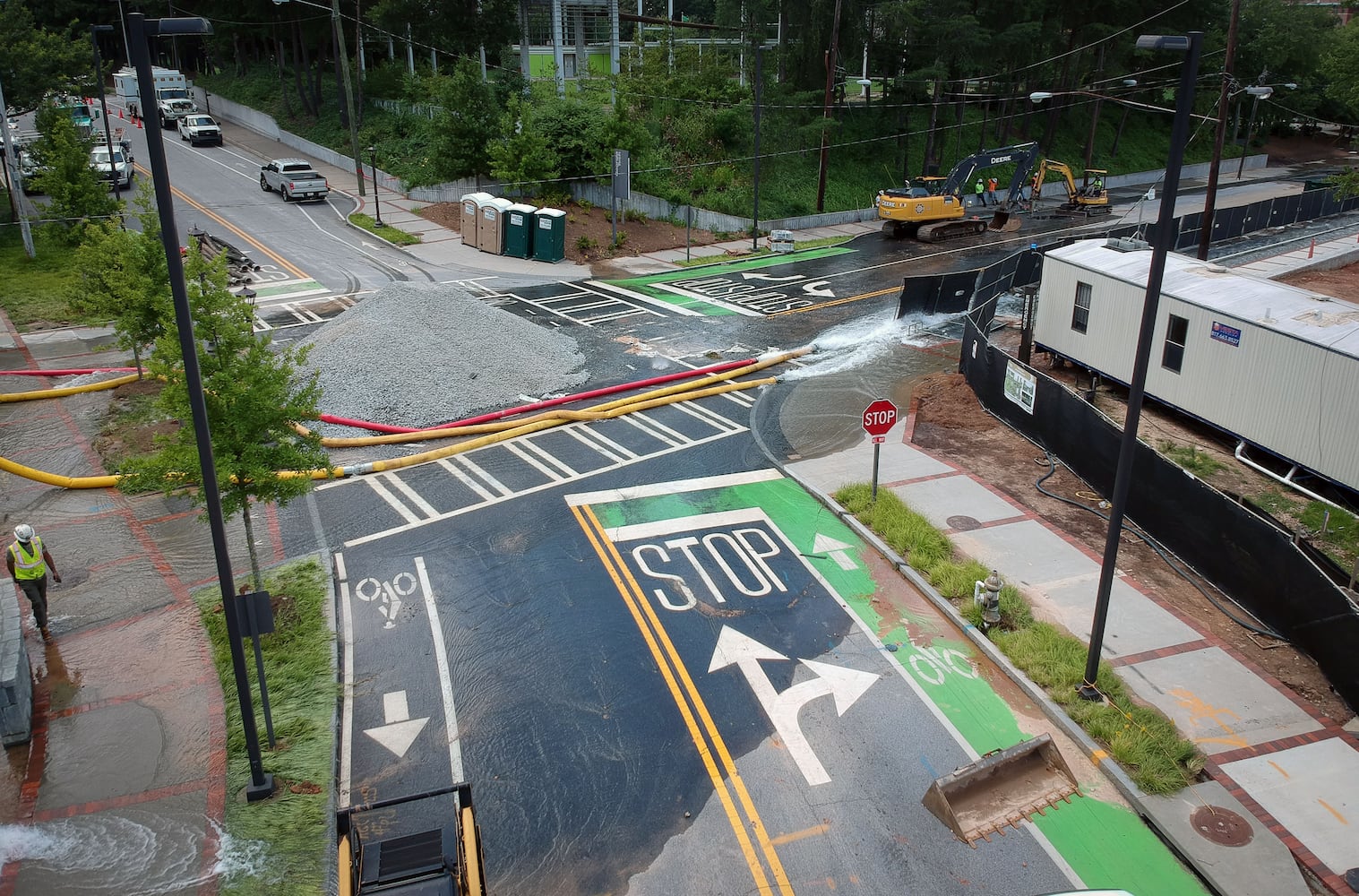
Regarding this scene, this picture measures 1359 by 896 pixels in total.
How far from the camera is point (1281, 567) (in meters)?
12.6

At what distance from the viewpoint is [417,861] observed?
8000 millimetres

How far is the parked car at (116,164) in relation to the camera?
41.4 metres

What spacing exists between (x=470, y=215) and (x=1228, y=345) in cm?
2914

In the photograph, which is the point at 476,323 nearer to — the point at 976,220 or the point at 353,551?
the point at 353,551

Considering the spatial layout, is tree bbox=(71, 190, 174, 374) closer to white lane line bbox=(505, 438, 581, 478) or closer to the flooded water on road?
white lane line bbox=(505, 438, 581, 478)

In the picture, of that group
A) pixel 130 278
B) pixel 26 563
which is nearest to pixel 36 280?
pixel 130 278

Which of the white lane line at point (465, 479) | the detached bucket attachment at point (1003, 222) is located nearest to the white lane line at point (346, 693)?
the white lane line at point (465, 479)

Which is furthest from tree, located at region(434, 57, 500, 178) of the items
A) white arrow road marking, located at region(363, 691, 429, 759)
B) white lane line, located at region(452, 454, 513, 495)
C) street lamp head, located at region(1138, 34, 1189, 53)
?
street lamp head, located at region(1138, 34, 1189, 53)

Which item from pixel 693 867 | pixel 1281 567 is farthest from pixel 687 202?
pixel 693 867

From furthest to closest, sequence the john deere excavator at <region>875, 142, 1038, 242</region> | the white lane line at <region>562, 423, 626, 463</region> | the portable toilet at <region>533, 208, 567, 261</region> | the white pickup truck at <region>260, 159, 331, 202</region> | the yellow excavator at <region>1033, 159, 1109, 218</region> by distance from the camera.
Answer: the yellow excavator at <region>1033, 159, 1109, 218</region> < the white pickup truck at <region>260, 159, 331, 202</region> < the john deere excavator at <region>875, 142, 1038, 242</region> < the portable toilet at <region>533, 208, 567, 261</region> < the white lane line at <region>562, 423, 626, 463</region>

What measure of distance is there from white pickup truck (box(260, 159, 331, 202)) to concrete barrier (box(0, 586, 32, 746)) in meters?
36.5

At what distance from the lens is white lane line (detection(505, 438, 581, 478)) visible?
18719 millimetres

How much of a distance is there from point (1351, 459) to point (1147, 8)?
52.4m

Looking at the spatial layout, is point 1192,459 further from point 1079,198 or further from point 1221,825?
point 1079,198
